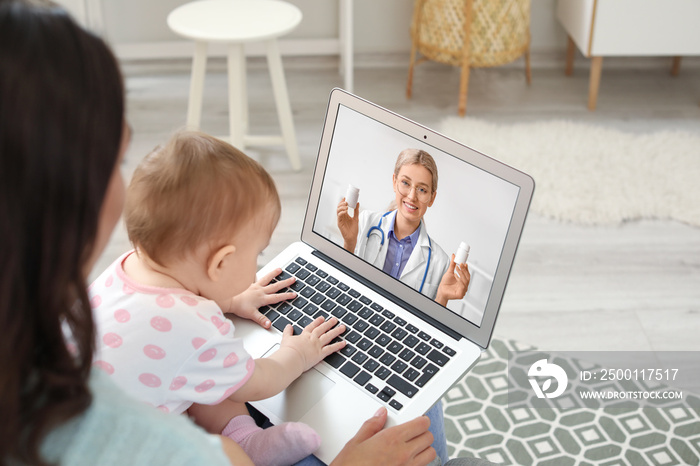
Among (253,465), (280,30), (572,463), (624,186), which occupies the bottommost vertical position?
(572,463)

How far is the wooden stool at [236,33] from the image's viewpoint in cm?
223

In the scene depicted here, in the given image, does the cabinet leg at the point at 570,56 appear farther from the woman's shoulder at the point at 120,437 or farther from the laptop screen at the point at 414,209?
the woman's shoulder at the point at 120,437

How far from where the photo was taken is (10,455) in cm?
49

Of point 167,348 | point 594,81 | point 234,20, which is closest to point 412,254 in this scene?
point 167,348

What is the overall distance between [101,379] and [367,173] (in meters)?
0.60

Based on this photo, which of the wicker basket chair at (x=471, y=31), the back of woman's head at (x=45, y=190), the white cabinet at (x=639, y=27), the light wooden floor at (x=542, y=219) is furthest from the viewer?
the wicker basket chair at (x=471, y=31)

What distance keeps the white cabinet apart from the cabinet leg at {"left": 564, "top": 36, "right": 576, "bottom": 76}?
34 centimetres

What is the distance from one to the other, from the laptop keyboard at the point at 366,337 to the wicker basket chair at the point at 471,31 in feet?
6.09

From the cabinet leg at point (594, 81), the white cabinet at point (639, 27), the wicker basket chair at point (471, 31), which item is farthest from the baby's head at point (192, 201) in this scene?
the cabinet leg at point (594, 81)

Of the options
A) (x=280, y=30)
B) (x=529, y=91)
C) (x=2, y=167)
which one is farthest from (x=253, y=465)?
(x=529, y=91)

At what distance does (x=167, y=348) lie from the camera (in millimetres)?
826

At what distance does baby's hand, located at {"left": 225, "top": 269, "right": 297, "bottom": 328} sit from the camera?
42.1 inches

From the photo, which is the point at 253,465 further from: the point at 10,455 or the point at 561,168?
the point at 561,168

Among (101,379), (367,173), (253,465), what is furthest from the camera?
(367,173)
